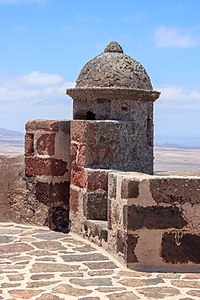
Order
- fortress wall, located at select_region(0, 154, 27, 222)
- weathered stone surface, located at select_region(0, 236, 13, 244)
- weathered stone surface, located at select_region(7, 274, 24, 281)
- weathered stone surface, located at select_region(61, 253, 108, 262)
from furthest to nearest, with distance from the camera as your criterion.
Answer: fortress wall, located at select_region(0, 154, 27, 222) → weathered stone surface, located at select_region(0, 236, 13, 244) → weathered stone surface, located at select_region(61, 253, 108, 262) → weathered stone surface, located at select_region(7, 274, 24, 281)

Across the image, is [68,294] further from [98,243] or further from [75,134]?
[75,134]

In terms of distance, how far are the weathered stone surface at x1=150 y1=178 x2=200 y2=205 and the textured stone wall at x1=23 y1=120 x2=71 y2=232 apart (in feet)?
7.98

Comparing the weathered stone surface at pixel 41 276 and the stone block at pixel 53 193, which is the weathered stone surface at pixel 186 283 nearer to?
the weathered stone surface at pixel 41 276

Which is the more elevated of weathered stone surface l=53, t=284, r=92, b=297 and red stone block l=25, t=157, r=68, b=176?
red stone block l=25, t=157, r=68, b=176

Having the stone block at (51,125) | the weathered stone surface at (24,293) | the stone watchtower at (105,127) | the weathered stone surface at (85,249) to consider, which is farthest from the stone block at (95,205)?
the weathered stone surface at (24,293)

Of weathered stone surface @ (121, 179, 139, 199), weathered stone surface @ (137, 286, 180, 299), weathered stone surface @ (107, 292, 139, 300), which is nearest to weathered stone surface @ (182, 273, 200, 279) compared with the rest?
weathered stone surface @ (137, 286, 180, 299)

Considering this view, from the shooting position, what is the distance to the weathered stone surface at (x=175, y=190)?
5.51m

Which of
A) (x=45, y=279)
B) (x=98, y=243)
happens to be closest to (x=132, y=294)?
(x=45, y=279)

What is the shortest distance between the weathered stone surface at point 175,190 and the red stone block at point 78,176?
1.59 meters

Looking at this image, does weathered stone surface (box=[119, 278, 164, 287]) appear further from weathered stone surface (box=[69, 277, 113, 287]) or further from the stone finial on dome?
the stone finial on dome

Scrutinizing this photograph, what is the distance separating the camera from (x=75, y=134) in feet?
23.8

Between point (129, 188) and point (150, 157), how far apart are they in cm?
274

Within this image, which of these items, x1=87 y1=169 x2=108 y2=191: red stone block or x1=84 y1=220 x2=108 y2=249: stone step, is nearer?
x1=84 y1=220 x2=108 y2=249: stone step

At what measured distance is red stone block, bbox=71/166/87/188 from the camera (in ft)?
22.9
